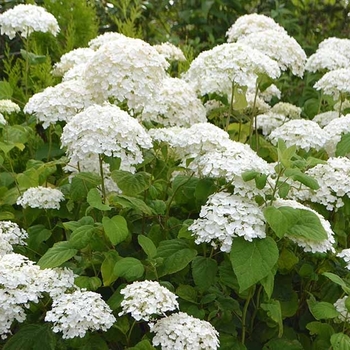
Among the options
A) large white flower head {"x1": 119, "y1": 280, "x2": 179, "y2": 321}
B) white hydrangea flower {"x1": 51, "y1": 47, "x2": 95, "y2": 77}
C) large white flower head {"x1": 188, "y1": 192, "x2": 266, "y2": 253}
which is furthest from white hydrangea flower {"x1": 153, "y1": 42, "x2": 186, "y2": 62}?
large white flower head {"x1": 119, "y1": 280, "x2": 179, "y2": 321}

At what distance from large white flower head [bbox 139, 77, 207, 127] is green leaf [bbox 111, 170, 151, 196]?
2.05 feet

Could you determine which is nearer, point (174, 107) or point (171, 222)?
point (171, 222)

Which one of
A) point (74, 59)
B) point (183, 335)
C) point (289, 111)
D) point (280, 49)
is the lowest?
point (289, 111)

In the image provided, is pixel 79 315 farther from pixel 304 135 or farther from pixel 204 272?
pixel 304 135

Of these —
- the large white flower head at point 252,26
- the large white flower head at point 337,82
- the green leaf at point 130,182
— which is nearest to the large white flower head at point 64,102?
the green leaf at point 130,182

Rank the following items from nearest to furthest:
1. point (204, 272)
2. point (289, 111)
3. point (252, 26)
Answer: point (204, 272) → point (289, 111) → point (252, 26)

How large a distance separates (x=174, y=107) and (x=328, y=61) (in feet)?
4.12

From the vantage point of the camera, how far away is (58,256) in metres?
2.23

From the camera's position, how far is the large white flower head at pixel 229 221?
209 cm

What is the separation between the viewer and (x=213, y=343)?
6.61 ft

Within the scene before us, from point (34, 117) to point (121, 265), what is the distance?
117 cm

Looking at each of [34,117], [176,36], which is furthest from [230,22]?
[34,117]

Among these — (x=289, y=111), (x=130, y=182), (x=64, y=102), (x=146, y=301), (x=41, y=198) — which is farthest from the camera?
(x=289, y=111)

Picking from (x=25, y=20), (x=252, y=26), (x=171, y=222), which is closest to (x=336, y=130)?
(x=171, y=222)
